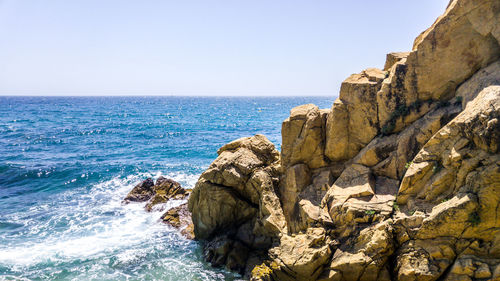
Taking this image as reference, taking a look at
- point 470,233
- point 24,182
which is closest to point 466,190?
point 470,233

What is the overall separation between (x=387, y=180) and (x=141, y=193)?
2183 cm

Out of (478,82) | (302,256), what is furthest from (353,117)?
(302,256)

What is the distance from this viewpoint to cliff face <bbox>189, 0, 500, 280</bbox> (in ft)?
36.1

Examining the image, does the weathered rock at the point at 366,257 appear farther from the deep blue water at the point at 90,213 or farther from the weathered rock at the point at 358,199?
the deep blue water at the point at 90,213

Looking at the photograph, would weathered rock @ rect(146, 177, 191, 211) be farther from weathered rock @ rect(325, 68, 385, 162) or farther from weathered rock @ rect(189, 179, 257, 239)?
weathered rock @ rect(325, 68, 385, 162)

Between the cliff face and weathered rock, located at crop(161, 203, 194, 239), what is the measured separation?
2.21 m

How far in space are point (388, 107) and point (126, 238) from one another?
18.2 metres

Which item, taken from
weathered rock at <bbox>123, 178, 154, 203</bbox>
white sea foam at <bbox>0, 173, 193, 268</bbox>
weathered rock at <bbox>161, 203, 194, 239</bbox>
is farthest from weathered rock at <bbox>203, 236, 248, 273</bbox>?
weathered rock at <bbox>123, 178, 154, 203</bbox>

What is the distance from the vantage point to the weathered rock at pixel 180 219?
21.5 meters

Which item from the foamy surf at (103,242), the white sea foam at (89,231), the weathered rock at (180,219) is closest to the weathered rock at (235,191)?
the weathered rock at (180,219)

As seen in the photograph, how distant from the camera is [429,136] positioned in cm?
1347

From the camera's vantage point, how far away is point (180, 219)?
23.2 m

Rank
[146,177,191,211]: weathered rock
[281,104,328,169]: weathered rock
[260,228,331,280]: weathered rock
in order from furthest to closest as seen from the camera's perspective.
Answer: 1. [146,177,191,211]: weathered rock
2. [281,104,328,169]: weathered rock
3. [260,228,331,280]: weathered rock

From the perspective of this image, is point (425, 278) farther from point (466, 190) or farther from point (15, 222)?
point (15, 222)
